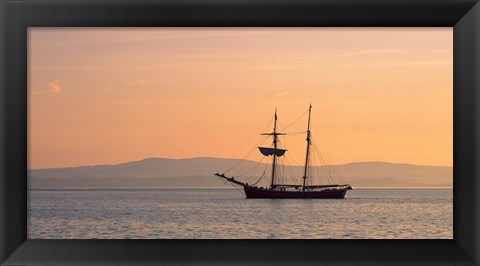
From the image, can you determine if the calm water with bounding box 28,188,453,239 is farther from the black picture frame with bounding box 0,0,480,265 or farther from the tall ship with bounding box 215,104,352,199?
the black picture frame with bounding box 0,0,480,265

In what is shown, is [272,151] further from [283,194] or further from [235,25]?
[235,25]

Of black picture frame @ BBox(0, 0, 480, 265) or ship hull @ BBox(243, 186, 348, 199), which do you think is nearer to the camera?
black picture frame @ BBox(0, 0, 480, 265)

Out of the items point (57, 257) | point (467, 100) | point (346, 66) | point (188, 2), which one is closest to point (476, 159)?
point (467, 100)

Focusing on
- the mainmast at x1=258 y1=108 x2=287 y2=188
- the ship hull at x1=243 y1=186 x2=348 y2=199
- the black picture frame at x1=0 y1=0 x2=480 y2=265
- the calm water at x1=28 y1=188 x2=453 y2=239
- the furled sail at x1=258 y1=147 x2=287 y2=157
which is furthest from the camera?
the ship hull at x1=243 y1=186 x2=348 y2=199

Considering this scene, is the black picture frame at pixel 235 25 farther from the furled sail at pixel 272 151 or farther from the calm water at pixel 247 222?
the furled sail at pixel 272 151

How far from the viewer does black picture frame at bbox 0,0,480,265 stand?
8.63ft

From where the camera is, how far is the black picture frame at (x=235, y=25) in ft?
8.63

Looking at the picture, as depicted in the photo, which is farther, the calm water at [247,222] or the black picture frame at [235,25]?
the calm water at [247,222]

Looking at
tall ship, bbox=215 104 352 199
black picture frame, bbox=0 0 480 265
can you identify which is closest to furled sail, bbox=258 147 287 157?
tall ship, bbox=215 104 352 199

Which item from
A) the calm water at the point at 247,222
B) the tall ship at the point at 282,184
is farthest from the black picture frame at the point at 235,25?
the tall ship at the point at 282,184

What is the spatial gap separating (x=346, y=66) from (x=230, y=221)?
19202 mm

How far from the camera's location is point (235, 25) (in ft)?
8.84

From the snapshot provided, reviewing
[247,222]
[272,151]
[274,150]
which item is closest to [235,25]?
[247,222]

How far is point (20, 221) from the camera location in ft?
8.79
